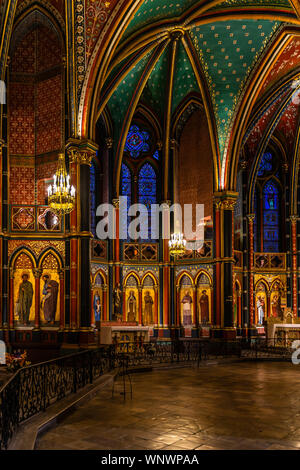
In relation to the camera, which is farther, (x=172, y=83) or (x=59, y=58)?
(x=172, y=83)

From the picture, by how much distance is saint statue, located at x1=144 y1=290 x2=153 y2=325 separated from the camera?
2350 centimetres

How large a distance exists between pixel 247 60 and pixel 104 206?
8.77m

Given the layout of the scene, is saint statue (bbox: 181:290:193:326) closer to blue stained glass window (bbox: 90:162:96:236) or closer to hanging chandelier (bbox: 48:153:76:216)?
blue stained glass window (bbox: 90:162:96:236)

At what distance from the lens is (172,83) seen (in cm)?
2311

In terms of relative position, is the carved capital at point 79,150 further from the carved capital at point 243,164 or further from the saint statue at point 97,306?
the carved capital at point 243,164

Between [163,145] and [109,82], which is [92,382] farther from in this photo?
[163,145]

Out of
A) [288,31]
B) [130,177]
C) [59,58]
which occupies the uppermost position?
[288,31]

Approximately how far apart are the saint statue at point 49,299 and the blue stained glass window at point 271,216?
1418cm

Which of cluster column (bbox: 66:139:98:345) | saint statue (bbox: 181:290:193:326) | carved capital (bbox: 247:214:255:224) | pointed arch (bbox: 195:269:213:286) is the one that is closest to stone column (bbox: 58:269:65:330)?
cluster column (bbox: 66:139:98:345)

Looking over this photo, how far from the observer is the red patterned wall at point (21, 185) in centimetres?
1738

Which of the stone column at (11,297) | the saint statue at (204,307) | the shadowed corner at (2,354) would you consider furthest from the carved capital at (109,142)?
the shadowed corner at (2,354)

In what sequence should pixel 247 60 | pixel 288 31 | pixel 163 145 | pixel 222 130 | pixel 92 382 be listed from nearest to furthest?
1. pixel 92 382
2. pixel 288 31
3. pixel 247 60
4. pixel 222 130
5. pixel 163 145
